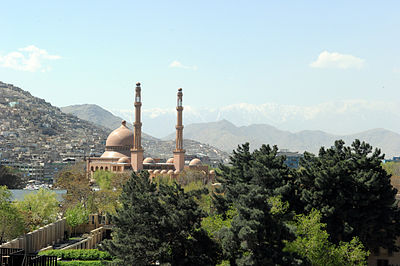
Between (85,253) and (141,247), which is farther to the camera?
(85,253)

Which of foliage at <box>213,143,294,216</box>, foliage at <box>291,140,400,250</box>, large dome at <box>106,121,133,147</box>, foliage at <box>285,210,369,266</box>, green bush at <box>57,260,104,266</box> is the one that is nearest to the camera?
foliage at <box>285,210,369,266</box>

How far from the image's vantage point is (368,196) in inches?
1463

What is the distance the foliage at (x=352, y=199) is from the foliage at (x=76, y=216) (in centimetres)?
2530

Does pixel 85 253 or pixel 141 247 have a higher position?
pixel 141 247

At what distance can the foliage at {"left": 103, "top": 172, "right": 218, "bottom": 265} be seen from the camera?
29.6 metres

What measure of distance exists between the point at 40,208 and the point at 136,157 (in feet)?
155

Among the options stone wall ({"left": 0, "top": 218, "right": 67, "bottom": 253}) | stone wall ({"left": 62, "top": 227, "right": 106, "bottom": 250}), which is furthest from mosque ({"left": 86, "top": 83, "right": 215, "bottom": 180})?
stone wall ({"left": 0, "top": 218, "right": 67, "bottom": 253})

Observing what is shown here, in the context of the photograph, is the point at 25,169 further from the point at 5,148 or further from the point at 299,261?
the point at 299,261

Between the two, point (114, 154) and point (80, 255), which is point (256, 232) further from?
point (114, 154)

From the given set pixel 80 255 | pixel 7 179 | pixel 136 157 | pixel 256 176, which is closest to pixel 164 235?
pixel 256 176

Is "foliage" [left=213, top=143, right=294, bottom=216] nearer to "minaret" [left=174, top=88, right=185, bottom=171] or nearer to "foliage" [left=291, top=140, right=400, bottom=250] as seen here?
"foliage" [left=291, top=140, right=400, bottom=250]

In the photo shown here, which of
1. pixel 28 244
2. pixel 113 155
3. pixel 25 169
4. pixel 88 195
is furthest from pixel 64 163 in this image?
pixel 28 244

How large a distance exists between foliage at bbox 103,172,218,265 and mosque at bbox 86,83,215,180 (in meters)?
62.0

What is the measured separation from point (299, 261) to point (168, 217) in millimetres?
8072
